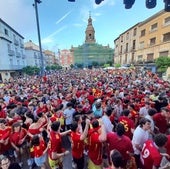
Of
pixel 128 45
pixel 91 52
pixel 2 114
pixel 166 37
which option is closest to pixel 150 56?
pixel 166 37

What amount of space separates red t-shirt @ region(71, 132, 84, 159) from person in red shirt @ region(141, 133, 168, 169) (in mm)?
1513

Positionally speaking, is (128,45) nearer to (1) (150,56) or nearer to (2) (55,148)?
(1) (150,56)

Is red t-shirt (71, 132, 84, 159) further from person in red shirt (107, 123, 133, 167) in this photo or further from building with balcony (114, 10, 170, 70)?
building with balcony (114, 10, 170, 70)

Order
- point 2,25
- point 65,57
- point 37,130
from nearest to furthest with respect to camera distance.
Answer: point 37,130 < point 2,25 < point 65,57

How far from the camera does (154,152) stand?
3225 millimetres

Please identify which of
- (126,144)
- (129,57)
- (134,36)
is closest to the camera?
(126,144)

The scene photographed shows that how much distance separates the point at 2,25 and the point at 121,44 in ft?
141

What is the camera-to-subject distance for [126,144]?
11.8 feet

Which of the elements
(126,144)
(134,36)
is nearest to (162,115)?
(126,144)

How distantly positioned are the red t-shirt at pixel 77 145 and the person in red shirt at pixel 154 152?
1.51m

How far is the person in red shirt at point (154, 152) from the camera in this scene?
3171 millimetres

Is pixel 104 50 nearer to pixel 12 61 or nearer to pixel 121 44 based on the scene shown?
pixel 121 44

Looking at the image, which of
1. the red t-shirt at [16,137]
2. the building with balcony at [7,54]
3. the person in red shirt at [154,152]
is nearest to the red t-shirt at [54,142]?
the red t-shirt at [16,137]

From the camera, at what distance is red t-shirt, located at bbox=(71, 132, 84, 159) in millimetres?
4211
